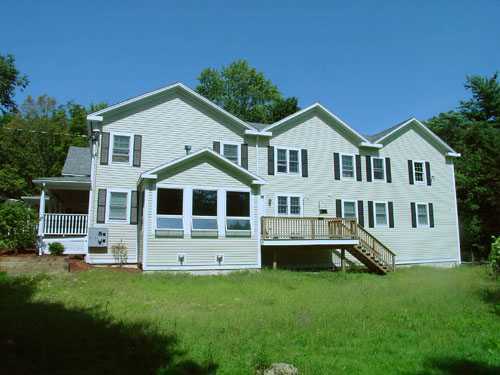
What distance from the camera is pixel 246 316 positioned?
8867 millimetres

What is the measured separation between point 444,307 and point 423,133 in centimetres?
1659

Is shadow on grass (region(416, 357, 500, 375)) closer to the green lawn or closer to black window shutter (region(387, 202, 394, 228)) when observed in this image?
the green lawn

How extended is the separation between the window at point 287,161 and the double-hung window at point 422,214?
8121 mm

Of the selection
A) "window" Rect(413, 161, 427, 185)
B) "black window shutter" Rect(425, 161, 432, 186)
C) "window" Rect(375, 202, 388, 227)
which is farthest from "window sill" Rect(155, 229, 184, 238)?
"black window shutter" Rect(425, 161, 432, 186)

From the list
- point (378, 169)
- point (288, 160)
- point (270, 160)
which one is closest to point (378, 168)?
point (378, 169)

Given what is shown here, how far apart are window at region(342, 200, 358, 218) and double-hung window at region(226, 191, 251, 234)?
6.76 metres

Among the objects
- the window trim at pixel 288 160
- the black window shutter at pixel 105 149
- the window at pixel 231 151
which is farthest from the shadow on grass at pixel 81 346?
the window trim at pixel 288 160

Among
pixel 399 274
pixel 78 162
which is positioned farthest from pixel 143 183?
pixel 399 274

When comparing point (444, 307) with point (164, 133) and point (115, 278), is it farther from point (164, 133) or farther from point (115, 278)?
point (164, 133)

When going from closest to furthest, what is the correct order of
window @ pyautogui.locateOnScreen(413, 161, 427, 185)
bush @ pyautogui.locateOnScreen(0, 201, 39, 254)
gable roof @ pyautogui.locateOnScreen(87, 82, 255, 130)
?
bush @ pyautogui.locateOnScreen(0, 201, 39, 254), gable roof @ pyautogui.locateOnScreen(87, 82, 255, 130), window @ pyautogui.locateOnScreen(413, 161, 427, 185)

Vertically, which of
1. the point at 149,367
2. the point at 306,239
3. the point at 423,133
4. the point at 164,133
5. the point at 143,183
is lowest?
the point at 149,367

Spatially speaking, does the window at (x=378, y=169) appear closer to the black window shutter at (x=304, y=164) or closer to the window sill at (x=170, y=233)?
the black window shutter at (x=304, y=164)

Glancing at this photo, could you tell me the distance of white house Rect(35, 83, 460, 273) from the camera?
16438mm

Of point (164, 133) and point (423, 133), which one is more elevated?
point (423, 133)
